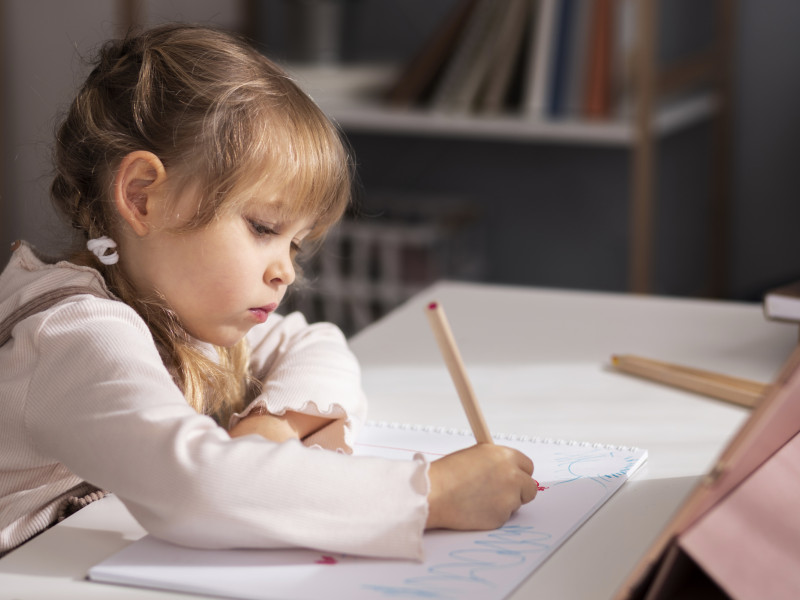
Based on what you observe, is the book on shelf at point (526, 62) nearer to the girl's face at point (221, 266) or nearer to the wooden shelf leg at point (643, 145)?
the wooden shelf leg at point (643, 145)

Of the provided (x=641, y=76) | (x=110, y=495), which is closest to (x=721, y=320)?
(x=110, y=495)

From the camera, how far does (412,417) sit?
796mm

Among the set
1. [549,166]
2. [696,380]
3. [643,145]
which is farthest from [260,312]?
[549,166]

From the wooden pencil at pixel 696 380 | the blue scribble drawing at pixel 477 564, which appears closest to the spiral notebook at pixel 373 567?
the blue scribble drawing at pixel 477 564

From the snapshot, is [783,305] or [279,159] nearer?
[279,159]

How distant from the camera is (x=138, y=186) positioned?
68 centimetres

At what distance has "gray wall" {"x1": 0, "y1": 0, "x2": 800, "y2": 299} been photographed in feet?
7.00

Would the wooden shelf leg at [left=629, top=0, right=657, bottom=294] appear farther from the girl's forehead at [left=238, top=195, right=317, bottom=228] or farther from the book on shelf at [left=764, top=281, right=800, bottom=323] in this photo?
the girl's forehead at [left=238, top=195, right=317, bottom=228]

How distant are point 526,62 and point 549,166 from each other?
39 cm

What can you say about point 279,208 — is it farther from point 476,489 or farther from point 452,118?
point 452,118

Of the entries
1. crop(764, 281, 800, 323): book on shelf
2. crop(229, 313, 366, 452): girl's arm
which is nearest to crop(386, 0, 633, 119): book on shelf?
crop(764, 281, 800, 323): book on shelf

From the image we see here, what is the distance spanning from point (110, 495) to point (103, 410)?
0.10 m

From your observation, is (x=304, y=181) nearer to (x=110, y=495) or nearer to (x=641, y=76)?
(x=110, y=495)

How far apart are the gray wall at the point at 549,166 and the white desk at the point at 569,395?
112cm
